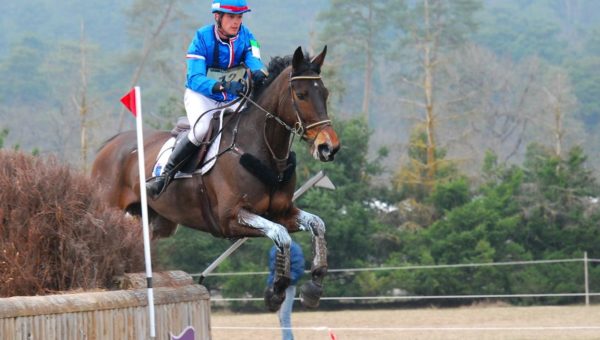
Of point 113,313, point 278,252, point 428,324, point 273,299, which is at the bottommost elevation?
point 428,324

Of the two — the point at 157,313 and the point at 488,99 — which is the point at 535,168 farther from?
the point at 488,99

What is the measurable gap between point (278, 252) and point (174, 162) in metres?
1.44

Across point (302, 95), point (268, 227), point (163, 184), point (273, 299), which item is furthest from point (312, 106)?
point (163, 184)

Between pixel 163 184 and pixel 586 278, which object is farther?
pixel 586 278

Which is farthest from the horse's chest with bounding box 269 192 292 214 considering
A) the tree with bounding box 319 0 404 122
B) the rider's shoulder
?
the tree with bounding box 319 0 404 122

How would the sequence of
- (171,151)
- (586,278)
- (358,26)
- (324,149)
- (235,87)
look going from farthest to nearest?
(358,26)
(586,278)
(171,151)
(235,87)
(324,149)

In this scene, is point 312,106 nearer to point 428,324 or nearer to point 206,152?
point 206,152

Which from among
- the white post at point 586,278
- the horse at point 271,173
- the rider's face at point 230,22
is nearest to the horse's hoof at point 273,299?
the horse at point 271,173

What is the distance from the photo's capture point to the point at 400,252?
78.9 ft

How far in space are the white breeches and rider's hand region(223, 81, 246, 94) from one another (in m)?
0.19

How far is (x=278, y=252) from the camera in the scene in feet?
26.0

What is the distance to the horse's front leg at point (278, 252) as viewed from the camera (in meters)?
7.87

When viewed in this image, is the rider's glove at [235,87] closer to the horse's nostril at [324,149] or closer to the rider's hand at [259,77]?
the rider's hand at [259,77]

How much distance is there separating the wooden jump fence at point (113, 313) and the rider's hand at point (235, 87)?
1.56 meters
